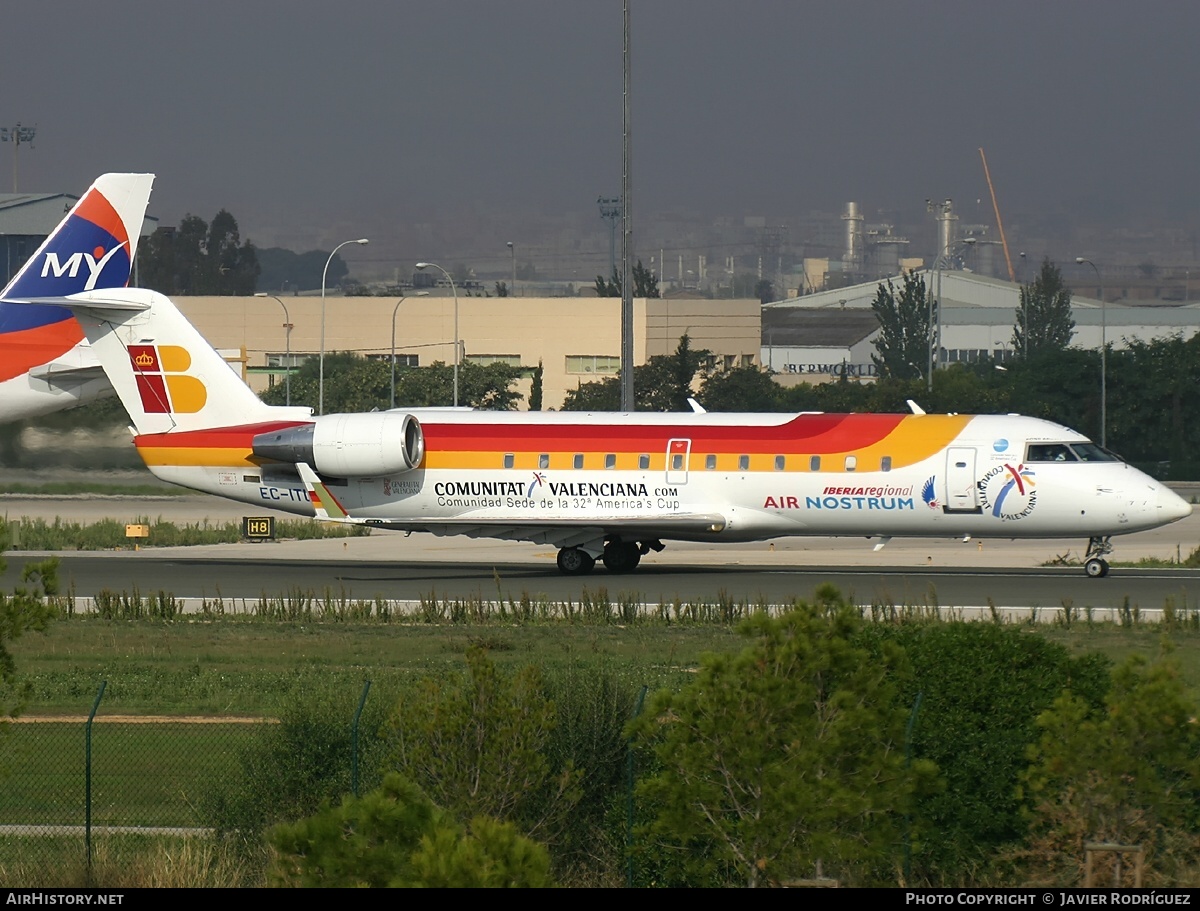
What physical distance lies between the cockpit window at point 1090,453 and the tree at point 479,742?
21.1 metres

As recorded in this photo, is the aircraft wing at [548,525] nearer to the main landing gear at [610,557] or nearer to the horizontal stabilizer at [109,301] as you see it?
the main landing gear at [610,557]

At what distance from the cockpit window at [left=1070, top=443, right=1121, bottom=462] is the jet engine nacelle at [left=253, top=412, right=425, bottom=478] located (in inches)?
511

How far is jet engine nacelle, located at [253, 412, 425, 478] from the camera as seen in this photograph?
105 ft

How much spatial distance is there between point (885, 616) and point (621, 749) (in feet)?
33.0

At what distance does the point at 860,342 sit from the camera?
15762 cm

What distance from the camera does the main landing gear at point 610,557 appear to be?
3278 cm

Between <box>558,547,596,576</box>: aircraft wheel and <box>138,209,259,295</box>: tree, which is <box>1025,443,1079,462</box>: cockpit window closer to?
<box>558,547,596,576</box>: aircraft wheel

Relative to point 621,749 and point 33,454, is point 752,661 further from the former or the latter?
point 33,454

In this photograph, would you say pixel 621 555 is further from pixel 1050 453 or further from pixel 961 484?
pixel 1050 453

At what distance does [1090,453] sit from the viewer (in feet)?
101

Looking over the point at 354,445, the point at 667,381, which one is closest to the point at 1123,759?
the point at 354,445

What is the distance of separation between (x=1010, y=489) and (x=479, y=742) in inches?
825

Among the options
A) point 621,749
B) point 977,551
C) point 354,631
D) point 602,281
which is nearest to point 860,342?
point 602,281

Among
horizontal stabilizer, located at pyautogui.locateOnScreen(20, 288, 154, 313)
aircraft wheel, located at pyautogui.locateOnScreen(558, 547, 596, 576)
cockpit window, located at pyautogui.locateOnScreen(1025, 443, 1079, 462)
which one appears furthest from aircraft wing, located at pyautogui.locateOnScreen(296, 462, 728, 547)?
cockpit window, located at pyautogui.locateOnScreen(1025, 443, 1079, 462)
